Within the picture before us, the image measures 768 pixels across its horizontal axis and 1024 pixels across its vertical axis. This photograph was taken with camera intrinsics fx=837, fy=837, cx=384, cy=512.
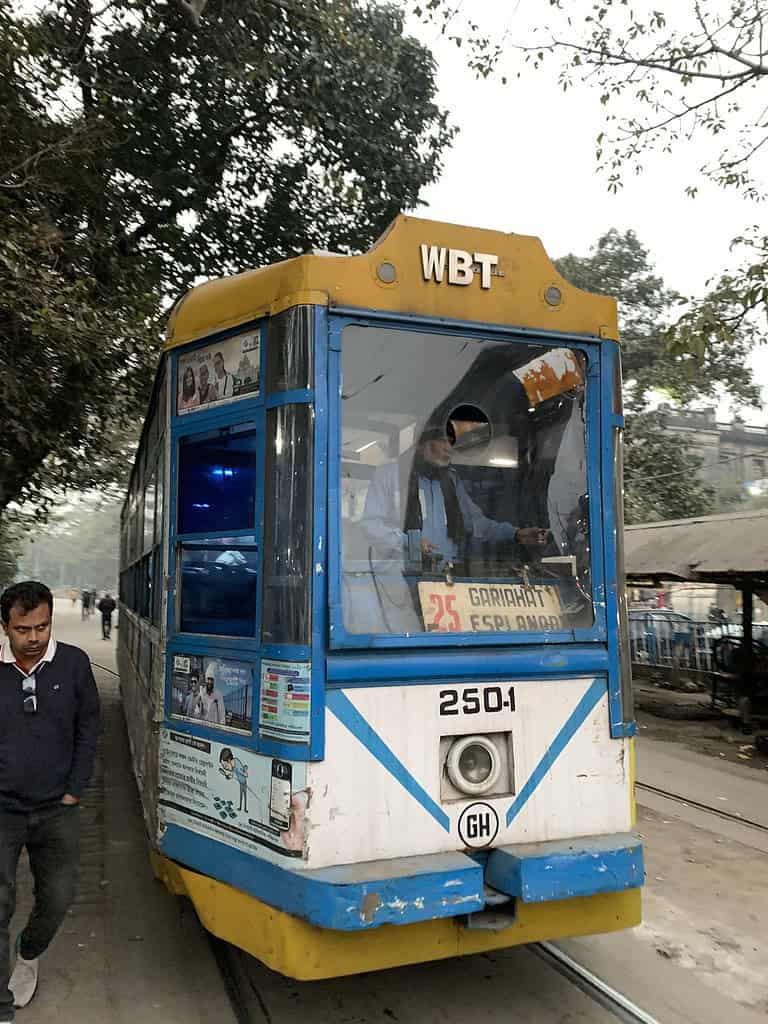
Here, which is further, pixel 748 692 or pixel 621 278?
pixel 621 278

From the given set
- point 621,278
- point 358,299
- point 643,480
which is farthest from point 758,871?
point 621,278

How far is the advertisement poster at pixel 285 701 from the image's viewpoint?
3.12 m

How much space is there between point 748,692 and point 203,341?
992 centimetres

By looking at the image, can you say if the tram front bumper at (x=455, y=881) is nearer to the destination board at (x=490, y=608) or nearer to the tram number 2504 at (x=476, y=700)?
the tram number 2504 at (x=476, y=700)

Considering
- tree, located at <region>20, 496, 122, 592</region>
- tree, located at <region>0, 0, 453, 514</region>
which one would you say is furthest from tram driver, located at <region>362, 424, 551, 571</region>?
tree, located at <region>20, 496, 122, 592</region>

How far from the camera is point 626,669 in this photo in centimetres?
369

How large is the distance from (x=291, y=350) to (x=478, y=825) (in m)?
2.02

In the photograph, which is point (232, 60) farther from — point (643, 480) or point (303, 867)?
point (643, 480)

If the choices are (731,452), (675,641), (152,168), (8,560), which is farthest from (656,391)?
(8,560)

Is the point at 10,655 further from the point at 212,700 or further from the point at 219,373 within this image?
the point at 219,373

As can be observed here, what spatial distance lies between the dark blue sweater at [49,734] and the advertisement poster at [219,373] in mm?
1229

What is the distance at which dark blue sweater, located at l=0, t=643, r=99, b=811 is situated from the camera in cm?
325

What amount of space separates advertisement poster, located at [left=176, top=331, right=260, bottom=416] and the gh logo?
191cm

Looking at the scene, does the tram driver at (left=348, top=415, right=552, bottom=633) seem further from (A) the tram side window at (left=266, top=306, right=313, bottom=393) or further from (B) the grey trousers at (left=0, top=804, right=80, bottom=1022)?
(B) the grey trousers at (left=0, top=804, right=80, bottom=1022)
